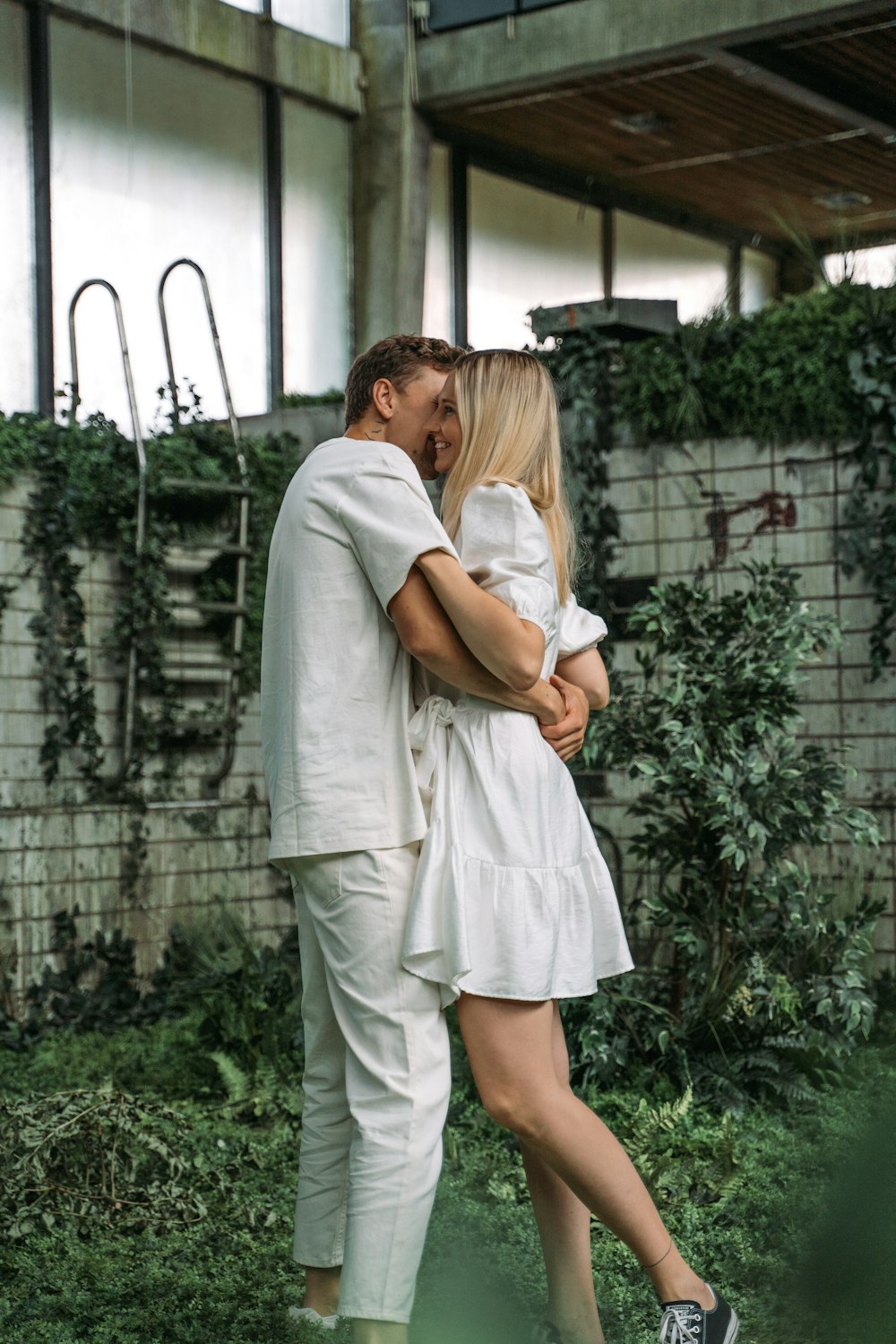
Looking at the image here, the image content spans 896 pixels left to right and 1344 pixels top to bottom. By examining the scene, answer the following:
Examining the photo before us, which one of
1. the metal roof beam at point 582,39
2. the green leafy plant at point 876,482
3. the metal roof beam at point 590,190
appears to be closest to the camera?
the green leafy plant at point 876,482

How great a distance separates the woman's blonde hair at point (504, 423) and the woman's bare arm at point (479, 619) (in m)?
0.21

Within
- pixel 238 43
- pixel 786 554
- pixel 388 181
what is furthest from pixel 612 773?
pixel 238 43

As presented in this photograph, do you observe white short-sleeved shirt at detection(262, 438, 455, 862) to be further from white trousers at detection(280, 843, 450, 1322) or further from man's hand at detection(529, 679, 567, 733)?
man's hand at detection(529, 679, 567, 733)

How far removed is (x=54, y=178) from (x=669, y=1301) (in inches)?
236

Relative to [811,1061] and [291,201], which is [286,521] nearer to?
[811,1061]

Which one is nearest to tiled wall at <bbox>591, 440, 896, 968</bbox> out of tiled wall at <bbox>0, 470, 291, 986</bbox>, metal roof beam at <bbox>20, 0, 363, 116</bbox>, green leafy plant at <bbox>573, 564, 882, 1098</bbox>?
green leafy plant at <bbox>573, 564, 882, 1098</bbox>

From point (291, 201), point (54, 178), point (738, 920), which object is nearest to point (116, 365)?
point (54, 178)

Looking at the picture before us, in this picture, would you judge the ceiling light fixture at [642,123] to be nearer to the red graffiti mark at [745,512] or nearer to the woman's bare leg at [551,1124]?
the red graffiti mark at [745,512]

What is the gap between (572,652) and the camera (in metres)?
2.42

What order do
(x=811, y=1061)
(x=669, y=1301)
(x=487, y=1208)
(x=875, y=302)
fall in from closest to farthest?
(x=669, y=1301) < (x=487, y=1208) < (x=811, y=1061) < (x=875, y=302)

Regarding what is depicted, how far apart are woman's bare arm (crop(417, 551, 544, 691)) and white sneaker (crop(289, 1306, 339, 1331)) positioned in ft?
3.68

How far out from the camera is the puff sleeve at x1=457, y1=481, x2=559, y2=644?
2113 millimetres

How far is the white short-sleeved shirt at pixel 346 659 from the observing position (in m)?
2.04

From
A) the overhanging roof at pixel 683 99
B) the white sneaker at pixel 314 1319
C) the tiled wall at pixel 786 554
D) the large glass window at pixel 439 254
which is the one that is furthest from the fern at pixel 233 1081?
the large glass window at pixel 439 254
